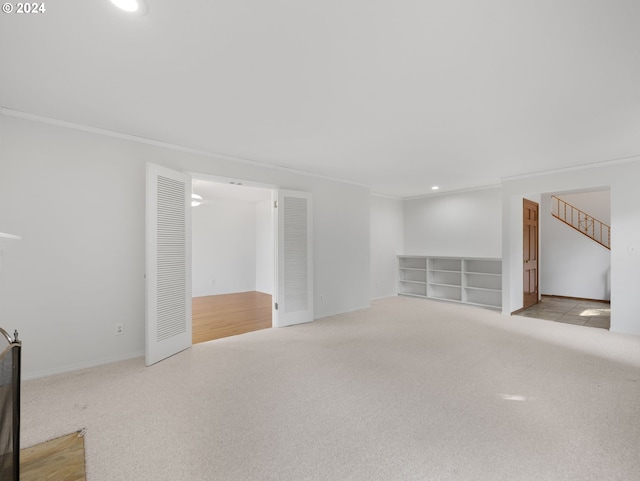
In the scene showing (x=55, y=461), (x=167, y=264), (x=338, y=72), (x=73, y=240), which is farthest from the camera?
(x=167, y=264)

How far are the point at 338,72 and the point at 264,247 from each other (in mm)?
6208

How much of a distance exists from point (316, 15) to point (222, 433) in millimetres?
2522

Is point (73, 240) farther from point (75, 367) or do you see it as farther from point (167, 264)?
point (75, 367)

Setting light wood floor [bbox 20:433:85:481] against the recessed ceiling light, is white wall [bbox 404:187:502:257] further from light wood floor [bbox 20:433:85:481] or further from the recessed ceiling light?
light wood floor [bbox 20:433:85:481]

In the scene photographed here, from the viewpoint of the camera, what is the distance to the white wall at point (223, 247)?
730 cm

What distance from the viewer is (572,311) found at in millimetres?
5617

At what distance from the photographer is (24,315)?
2729mm

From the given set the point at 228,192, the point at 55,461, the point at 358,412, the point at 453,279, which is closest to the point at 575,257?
the point at 453,279

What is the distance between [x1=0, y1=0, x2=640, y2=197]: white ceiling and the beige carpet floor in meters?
2.38

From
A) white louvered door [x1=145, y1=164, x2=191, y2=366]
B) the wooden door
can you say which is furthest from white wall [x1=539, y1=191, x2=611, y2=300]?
white louvered door [x1=145, y1=164, x2=191, y2=366]

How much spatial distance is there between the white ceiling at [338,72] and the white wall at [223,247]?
4.06 metres

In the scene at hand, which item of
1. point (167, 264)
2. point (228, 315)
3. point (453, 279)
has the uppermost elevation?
point (167, 264)

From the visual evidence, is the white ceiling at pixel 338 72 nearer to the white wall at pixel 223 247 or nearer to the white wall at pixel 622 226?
the white wall at pixel 622 226

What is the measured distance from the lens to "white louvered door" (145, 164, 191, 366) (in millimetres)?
3113
